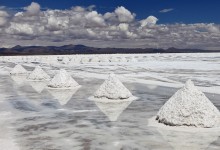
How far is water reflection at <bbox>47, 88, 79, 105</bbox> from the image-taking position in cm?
2173

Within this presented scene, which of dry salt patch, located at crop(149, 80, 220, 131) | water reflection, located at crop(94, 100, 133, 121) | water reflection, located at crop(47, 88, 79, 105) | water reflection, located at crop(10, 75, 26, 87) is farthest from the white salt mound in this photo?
water reflection, located at crop(10, 75, 26, 87)

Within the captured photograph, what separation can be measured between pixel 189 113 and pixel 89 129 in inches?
155

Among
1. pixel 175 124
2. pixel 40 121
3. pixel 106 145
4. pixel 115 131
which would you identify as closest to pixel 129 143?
pixel 106 145

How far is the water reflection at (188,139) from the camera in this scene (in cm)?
1120

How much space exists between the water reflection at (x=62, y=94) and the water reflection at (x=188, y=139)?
9.10m

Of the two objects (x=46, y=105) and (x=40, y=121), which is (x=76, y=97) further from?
(x=40, y=121)

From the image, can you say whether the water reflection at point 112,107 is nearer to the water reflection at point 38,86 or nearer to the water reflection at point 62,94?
the water reflection at point 62,94

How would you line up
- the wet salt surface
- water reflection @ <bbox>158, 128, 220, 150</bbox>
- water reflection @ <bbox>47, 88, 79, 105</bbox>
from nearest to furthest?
water reflection @ <bbox>158, 128, 220, 150</bbox> → the wet salt surface → water reflection @ <bbox>47, 88, 79, 105</bbox>

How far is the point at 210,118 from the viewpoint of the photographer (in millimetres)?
13891

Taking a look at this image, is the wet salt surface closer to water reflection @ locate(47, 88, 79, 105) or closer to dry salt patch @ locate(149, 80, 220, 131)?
water reflection @ locate(47, 88, 79, 105)

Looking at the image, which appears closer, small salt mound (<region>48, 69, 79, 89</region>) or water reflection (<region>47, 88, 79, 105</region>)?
water reflection (<region>47, 88, 79, 105</region>)

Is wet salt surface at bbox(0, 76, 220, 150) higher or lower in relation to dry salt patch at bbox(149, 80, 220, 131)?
lower

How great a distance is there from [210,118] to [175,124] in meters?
1.38

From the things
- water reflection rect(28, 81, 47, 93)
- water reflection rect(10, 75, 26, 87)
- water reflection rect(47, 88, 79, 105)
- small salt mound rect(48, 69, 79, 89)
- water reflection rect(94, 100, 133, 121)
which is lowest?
water reflection rect(10, 75, 26, 87)
